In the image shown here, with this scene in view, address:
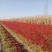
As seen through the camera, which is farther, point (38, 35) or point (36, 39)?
point (38, 35)

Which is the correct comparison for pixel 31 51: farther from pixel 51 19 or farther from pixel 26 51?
pixel 51 19

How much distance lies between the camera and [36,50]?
37.3ft

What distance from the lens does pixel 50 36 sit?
1538cm

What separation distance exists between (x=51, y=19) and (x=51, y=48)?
1279 inches

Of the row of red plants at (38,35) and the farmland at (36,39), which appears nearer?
the farmland at (36,39)

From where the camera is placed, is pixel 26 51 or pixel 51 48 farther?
pixel 51 48

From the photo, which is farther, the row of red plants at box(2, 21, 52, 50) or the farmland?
the row of red plants at box(2, 21, 52, 50)

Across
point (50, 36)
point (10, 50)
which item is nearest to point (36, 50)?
point (10, 50)

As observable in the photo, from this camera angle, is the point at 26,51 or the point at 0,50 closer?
the point at 26,51

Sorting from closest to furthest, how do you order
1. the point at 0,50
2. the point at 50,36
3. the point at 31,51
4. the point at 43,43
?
the point at 31,51 → the point at 0,50 → the point at 43,43 → the point at 50,36

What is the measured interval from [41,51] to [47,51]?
34 centimetres

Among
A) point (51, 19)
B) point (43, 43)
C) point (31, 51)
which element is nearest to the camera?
point (31, 51)

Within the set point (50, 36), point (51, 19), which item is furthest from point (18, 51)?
point (51, 19)

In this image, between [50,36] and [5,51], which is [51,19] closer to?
[50,36]
